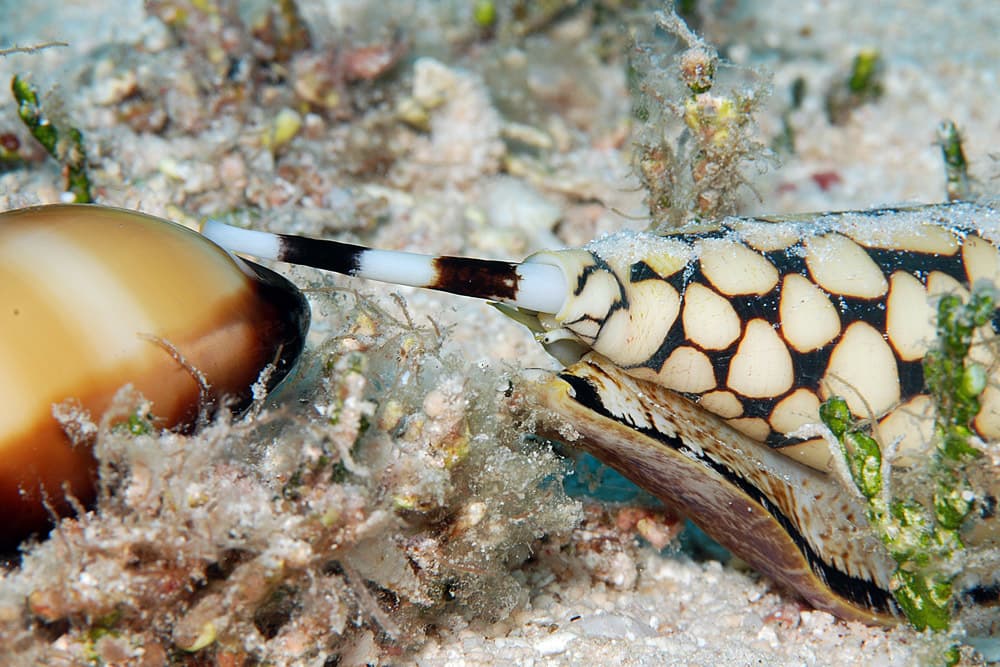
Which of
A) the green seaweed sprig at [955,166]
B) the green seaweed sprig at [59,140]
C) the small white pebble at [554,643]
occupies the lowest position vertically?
the small white pebble at [554,643]

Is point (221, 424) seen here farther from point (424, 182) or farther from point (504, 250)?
point (424, 182)

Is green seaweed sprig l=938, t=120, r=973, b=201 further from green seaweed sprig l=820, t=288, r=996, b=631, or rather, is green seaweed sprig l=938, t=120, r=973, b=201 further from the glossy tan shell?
the glossy tan shell

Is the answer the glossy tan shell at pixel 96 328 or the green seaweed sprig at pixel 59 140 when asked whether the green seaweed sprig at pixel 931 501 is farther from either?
the green seaweed sprig at pixel 59 140

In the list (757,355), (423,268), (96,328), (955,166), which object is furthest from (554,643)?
(955,166)

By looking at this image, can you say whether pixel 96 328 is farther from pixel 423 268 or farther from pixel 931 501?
pixel 931 501

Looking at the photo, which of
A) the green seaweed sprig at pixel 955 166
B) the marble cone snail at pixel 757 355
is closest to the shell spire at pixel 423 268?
the marble cone snail at pixel 757 355

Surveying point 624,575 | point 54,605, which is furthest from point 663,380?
point 54,605

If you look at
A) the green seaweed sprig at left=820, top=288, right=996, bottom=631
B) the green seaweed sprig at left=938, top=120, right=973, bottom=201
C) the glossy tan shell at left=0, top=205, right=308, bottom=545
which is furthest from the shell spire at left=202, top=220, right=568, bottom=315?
the green seaweed sprig at left=938, top=120, right=973, bottom=201
